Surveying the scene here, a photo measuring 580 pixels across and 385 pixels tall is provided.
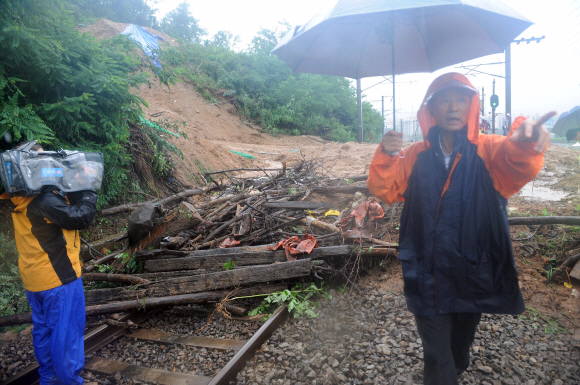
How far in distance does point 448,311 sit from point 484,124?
745 inches

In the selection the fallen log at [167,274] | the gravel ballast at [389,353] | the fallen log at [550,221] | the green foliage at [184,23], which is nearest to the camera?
the gravel ballast at [389,353]

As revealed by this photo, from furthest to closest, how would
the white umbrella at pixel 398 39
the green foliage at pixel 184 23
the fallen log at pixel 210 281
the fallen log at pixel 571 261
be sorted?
the green foliage at pixel 184 23, the fallen log at pixel 210 281, the fallen log at pixel 571 261, the white umbrella at pixel 398 39

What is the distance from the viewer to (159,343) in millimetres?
4055

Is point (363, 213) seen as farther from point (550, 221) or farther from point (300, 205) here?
point (550, 221)

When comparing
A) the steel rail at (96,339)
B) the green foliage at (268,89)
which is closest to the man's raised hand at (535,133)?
the steel rail at (96,339)

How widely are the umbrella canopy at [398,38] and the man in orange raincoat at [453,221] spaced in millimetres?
743

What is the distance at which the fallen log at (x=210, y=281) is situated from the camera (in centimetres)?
459

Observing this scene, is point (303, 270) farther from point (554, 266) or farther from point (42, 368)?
point (554, 266)

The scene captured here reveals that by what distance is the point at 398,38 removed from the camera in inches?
115

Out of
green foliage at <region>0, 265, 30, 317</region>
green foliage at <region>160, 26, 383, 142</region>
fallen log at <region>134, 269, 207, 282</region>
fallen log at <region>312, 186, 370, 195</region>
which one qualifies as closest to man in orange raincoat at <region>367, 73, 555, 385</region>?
fallen log at <region>134, 269, 207, 282</region>

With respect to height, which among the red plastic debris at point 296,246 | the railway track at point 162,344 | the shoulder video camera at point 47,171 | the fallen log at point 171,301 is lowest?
the railway track at point 162,344

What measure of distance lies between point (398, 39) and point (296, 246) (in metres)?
3.19

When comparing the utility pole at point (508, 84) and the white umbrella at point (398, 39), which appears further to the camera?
the utility pole at point (508, 84)

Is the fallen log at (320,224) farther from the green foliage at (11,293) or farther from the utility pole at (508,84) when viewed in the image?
the utility pole at (508,84)
